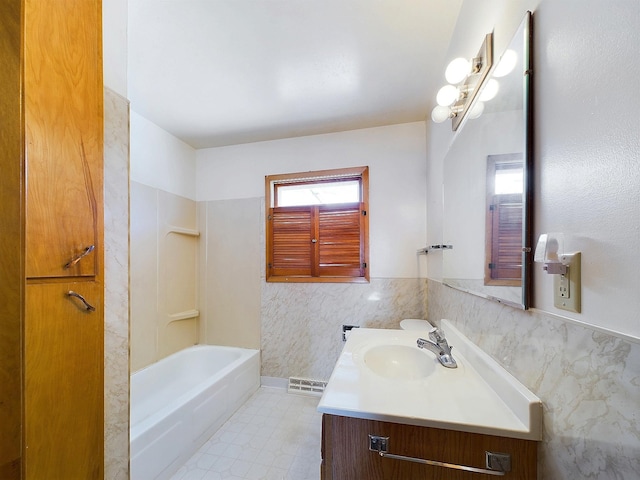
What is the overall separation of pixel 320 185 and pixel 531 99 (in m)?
1.95

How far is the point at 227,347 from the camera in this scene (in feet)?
8.55

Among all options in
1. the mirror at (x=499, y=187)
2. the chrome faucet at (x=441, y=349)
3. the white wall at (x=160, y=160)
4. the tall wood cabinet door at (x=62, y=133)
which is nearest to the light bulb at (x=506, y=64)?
the mirror at (x=499, y=187)

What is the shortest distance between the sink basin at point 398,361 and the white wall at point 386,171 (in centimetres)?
99

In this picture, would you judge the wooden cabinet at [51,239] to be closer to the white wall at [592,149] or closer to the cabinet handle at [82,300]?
the cabinet handle at [82,300]

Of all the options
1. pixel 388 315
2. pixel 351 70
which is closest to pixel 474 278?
pixel 388 315

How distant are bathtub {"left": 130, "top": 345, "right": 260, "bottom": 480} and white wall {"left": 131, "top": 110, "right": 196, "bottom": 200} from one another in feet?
5.20

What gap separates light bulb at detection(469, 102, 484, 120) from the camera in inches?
39.7

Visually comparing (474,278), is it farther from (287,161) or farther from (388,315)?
(287,161)

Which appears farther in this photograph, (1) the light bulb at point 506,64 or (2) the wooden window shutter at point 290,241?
(2) the wooden window shutter at point 290,241

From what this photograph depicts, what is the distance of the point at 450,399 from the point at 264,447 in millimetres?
1474

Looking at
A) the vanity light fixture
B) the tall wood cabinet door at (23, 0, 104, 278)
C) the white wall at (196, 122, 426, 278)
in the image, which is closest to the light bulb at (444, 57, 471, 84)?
the vanity light fixture

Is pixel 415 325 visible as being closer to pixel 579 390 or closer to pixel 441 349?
pixel 441 349

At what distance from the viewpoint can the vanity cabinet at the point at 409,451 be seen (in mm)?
675

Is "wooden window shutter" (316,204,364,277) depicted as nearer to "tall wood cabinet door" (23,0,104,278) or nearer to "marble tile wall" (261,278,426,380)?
"marble tile wall" (261,278,426,380)
